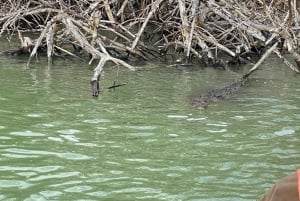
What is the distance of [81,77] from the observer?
33.0 feet

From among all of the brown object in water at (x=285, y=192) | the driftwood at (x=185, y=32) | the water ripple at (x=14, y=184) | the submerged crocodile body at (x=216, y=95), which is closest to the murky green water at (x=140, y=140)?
the water ripple at (x=14, y=184)

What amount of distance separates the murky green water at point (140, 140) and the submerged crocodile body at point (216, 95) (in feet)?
0.41

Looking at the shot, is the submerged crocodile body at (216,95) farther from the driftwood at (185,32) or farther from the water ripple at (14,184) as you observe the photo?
the water ripple at (14,184)

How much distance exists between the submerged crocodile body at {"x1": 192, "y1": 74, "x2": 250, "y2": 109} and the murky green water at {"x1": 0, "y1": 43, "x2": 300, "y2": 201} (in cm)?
12

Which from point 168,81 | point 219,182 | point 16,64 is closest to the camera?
point 219,182

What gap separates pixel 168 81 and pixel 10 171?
4.99 meters

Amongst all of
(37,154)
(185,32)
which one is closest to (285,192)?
(37,154)

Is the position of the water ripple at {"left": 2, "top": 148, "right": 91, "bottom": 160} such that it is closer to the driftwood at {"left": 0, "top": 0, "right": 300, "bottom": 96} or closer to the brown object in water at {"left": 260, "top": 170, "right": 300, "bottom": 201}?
the brown object in water at {"left": 260, "top": 170, "right": 300, "bottom": 201}

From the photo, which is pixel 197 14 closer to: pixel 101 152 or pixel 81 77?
pixel 81 77

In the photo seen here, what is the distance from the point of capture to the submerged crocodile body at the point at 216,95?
8140 millimetres

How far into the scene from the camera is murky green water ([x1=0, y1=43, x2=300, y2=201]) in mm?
5039

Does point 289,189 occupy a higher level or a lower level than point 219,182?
higher

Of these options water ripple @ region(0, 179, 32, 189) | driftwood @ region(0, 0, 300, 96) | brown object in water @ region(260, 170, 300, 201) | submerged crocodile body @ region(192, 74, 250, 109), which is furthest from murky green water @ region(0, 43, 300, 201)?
brown object in water @ region(260, 170, 300, 201)

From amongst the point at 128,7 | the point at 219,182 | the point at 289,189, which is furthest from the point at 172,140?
the point at 128,7
